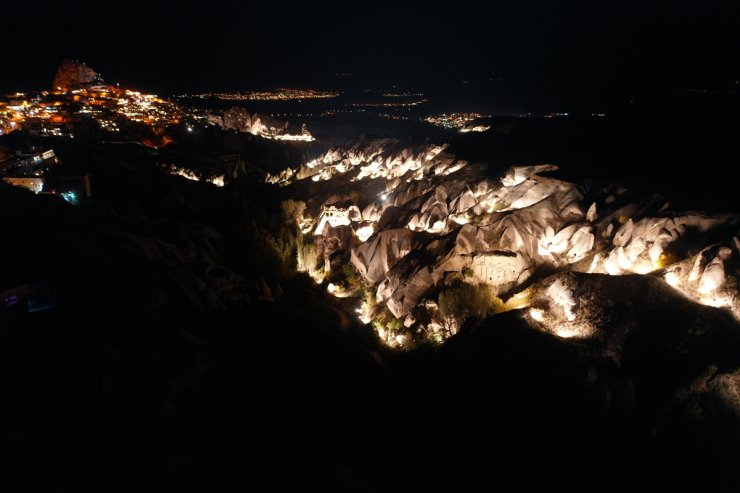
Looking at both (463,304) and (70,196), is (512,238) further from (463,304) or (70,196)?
(70,196)

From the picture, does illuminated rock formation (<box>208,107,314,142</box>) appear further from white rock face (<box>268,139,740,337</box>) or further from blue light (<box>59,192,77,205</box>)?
blue light (<box>59,192,77,205</box>)

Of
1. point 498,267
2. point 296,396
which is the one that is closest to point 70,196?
point 296,396

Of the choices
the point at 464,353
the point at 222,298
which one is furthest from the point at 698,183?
the point at 222,298

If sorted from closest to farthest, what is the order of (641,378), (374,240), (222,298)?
(641,378)
(222,298)
(374,240)

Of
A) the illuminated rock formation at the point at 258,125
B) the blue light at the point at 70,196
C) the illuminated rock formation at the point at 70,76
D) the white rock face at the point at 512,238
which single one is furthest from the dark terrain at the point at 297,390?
the illuminated rock formation at the point at 70,76

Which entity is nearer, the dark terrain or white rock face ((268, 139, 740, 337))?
the dark terrain

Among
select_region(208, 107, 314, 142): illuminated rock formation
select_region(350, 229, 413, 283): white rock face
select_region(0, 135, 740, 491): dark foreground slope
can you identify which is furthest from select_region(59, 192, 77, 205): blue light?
select_region(208, 107, 314, 142): illuminated rock formation

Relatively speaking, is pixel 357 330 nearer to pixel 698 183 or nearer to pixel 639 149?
pixel 698 183

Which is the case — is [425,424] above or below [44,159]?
below
